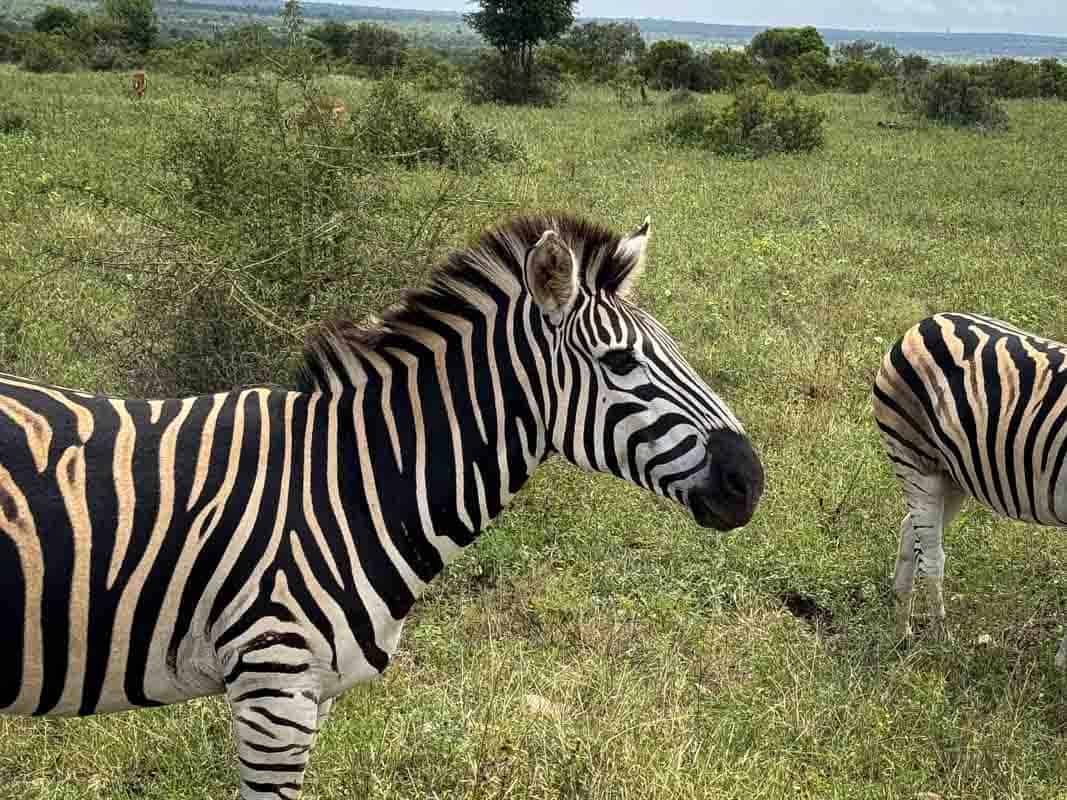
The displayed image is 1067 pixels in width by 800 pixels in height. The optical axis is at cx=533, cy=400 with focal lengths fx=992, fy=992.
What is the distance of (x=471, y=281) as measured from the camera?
9.05 feet

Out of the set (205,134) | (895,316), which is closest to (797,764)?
(205,134)

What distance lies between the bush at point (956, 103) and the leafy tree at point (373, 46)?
20.1 m

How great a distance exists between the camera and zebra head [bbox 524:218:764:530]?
101 inches

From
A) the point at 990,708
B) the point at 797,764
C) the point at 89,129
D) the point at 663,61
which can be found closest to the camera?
the point at 797,764

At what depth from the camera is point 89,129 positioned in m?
14.8

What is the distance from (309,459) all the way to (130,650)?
2.10 ft

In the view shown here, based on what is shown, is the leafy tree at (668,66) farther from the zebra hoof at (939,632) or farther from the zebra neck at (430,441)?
the zebra neck at (430,441)

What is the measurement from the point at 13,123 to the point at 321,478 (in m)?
14.6

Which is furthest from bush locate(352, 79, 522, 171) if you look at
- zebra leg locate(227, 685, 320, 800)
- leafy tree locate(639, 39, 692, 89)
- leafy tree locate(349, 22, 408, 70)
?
leafy tree locate(349, 22, 408, 70)

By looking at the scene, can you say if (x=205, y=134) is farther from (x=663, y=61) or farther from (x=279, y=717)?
(x=663, y=61)

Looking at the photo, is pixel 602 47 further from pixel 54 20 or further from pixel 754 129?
pixel 54 20

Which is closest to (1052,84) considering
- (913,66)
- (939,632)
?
(913,66)

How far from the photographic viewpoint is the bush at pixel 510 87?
920 inches

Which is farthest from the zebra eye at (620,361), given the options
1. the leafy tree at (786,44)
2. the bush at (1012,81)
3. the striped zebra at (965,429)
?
the leafy tree at (786,44)
